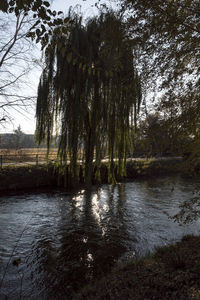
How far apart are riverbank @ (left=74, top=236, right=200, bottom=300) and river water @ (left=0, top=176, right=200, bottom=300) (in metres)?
0.85

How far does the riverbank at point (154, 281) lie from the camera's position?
2.56 m

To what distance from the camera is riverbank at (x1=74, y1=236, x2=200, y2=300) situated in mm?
2558

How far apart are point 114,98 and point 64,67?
2220mm

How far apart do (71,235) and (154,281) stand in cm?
363

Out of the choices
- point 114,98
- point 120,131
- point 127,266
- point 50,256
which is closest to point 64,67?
point 114,98

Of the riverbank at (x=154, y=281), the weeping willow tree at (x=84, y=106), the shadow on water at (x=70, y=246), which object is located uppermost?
the weeping willow tree at (x=84, y=106)

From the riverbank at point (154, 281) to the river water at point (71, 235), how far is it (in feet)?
2.80

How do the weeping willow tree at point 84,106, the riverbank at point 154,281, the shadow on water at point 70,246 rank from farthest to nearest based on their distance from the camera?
the weeping willow tree at point 84,106, the shadow on water at point 70,246, the riverbank at point 154,281

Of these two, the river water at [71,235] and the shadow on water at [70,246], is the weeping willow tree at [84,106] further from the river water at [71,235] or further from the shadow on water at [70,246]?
the river water at [71,235]

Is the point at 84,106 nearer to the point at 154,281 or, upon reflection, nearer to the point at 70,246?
the point at 70,246

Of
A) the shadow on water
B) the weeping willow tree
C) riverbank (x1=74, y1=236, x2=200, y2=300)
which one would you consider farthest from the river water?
the weeping willow tree

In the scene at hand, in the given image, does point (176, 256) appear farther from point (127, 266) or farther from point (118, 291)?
point (118, 291)

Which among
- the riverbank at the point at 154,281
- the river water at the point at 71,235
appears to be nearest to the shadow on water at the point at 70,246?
the river water at the point at 71,235

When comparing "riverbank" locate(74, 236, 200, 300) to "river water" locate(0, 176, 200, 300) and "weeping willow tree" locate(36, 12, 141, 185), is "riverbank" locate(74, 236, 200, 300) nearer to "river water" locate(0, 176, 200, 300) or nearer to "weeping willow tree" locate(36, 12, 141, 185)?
"river water" locate(0, 176, 200, 300)
